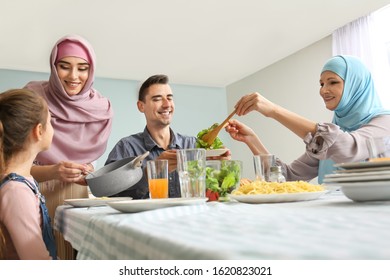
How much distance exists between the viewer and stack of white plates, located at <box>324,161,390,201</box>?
66cm

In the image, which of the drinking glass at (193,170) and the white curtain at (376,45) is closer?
the drinking glass at (193,170)

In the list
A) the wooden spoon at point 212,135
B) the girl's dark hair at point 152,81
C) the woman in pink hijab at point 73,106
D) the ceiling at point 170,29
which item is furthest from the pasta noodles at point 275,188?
the ceiling at point 170,29

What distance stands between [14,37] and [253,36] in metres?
2.39

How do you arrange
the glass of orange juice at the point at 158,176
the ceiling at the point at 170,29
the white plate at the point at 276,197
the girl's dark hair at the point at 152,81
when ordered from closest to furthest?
1. the white plate at the point at 276,197
2. the glass of orange juice at the point at 158,176
3. the girl's dark hair at the point at 152,81
4. the ceiling at the point at 170,29

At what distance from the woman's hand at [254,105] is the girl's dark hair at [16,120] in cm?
68

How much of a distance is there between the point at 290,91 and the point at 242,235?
164 inches

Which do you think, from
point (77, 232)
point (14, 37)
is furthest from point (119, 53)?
point (77, 232)

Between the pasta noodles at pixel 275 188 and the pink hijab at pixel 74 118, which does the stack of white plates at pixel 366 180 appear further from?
the pink hijab at pixel 74 118

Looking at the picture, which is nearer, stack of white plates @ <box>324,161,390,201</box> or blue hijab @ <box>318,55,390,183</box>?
stack of white plates @ <box>324,161,390,201</box>

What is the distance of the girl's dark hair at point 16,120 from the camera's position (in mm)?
1067

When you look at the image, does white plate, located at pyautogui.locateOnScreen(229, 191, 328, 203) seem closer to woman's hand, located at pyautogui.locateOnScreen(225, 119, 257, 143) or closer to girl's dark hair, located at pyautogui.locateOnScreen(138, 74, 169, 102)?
woman's hand, located at pyautogui.locateOnScreen(225, 119, 257, 143)

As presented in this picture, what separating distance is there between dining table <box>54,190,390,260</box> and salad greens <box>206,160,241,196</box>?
0.27 meters

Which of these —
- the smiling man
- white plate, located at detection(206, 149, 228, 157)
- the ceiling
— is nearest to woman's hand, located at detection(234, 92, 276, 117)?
white plate, located at detection(206, 149, 228, 157)
